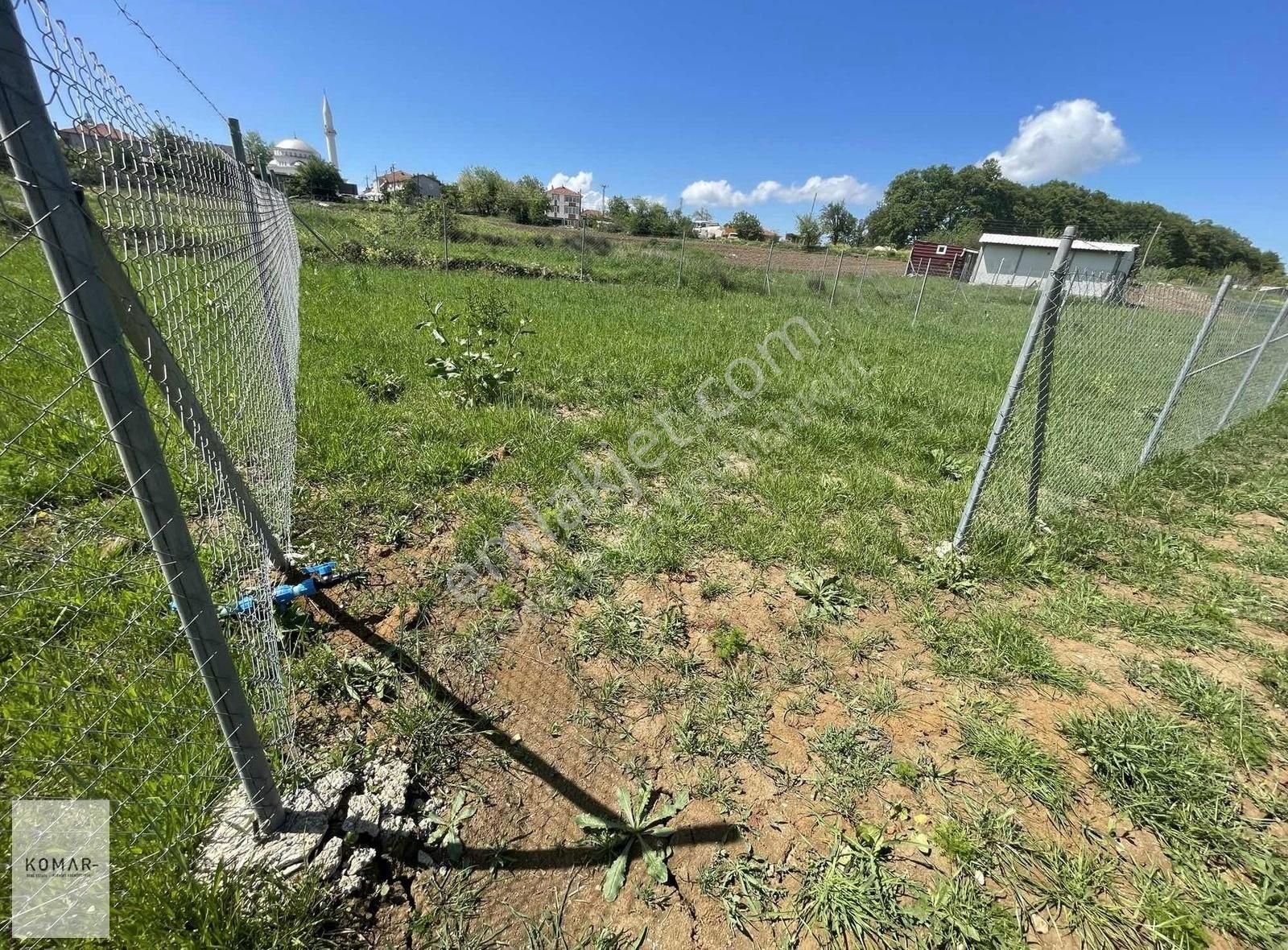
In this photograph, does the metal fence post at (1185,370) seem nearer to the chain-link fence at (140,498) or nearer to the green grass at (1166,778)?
the green grass at (1166,778)

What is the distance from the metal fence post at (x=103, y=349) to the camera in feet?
2.74

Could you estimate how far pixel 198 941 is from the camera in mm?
1251

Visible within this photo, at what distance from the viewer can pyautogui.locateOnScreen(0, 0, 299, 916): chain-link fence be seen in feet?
3.09

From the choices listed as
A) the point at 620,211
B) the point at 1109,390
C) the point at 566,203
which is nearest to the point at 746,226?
the point at 620,211

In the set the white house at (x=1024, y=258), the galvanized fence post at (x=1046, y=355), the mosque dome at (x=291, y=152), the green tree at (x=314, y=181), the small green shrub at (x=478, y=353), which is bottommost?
the small green shrub at (x=478, y=353)

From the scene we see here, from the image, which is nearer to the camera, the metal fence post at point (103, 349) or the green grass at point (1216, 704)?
the metal fence post at point (103, 349)

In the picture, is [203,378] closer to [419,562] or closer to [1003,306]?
[419,562]

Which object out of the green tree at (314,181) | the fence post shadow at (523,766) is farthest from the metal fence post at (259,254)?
the green tree at (314,181)

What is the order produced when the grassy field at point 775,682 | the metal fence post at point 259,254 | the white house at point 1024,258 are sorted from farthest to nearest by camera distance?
the white house at point 1024,258
the metal fence post at point 259,254
the grassy field at point 775,682

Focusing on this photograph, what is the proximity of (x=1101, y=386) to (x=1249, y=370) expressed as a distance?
2.83 metres

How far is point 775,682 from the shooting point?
91.4 inches

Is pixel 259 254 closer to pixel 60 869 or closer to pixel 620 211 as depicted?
pixel 60 869

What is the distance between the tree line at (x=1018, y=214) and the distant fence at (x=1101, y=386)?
2255 inches

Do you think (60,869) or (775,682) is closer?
(60,869)
